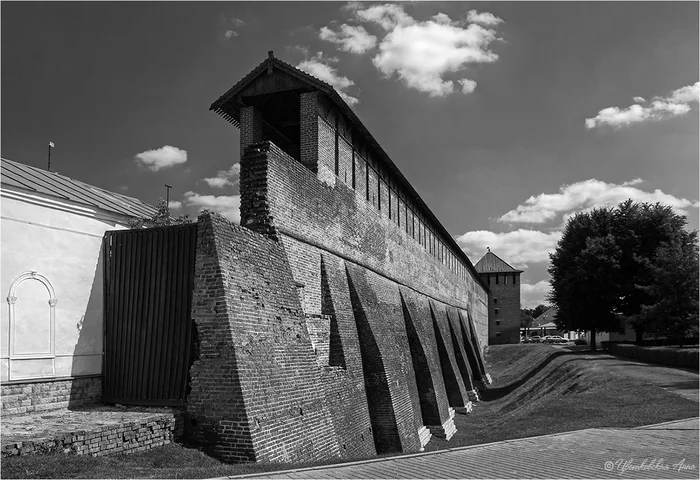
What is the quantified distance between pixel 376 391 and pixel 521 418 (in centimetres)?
481

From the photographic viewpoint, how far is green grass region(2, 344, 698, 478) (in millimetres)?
5836

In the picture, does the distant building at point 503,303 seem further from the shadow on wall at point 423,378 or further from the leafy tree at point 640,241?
the shadow on wall at point 423,378

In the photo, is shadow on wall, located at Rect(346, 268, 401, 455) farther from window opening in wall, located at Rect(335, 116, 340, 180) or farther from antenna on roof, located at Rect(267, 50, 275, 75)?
antenna on roof, located at Rect(267, 50, 275, 75)

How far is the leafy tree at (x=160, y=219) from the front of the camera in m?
10.7

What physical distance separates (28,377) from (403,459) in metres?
5.37

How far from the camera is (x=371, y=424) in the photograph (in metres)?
12.9

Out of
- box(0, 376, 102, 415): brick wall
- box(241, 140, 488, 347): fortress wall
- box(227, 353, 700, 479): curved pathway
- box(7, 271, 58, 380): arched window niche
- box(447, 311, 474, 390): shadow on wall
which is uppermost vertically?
box(241, 140, 488, 347): fortress wall

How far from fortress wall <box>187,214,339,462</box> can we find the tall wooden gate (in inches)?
20.9

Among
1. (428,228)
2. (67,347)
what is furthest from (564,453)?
(428,228)

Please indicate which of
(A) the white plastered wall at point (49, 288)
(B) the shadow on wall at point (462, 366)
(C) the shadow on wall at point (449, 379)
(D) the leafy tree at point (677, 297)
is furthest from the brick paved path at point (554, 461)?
(D) the leafy tree at point (677, 297)

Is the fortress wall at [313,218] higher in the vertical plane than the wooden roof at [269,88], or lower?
lower

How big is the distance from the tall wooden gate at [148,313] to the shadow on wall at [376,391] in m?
5.61

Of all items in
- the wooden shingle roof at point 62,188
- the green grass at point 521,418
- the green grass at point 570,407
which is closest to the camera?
the green grass at point 521,418

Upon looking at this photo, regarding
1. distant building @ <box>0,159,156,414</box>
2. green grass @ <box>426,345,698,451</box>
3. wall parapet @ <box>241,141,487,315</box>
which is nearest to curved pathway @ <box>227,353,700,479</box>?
green grass @ <box>426,345,698,451</box>
